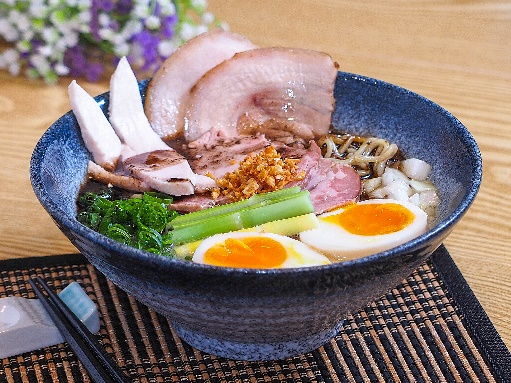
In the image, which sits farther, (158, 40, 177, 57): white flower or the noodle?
(158, 40, 177, 57): white flower

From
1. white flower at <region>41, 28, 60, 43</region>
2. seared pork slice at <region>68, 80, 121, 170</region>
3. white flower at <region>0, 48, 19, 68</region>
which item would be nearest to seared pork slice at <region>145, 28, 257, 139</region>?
seared pork slice at <region>68, 80, 121, 170</region>

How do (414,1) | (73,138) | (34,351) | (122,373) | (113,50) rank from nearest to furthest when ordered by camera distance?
(122,373), (34,351), (73,138), (113,50), (414,1)

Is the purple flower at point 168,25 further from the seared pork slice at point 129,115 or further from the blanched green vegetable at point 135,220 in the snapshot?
the blanched green vegetable at point 135,220

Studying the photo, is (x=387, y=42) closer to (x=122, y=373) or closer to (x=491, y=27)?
(x=491, y=27)

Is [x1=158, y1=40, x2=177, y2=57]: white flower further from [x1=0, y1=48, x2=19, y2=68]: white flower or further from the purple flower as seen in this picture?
[x1=0, y1=48, x2=19, y2=68]: white flower

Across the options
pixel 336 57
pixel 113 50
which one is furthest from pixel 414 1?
pixel 113 50

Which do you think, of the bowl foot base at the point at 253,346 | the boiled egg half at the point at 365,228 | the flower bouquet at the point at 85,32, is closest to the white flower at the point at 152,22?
the flower bouquet at the point at 85,32
